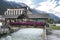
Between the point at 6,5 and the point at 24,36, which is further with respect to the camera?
the point at 6,5

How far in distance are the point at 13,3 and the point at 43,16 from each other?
590 inches

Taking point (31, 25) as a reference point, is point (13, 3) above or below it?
above

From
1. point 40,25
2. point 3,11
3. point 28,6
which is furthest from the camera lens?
point 3,11

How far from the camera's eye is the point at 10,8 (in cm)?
3853

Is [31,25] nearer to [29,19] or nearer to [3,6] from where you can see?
[29,19]

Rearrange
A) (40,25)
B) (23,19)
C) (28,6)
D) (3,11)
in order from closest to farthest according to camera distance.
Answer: (40,25) < (23,19) < (28,6) < (3,11)

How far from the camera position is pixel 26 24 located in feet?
60.0

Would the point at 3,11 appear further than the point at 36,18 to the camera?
Yes

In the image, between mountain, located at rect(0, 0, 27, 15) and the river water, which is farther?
mountain, located at rect(0, 0, 27, 15)

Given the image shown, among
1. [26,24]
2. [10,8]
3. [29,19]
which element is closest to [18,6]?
[10,8]

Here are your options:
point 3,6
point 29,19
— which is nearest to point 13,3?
point 3,6

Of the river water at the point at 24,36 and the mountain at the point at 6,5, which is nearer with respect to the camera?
the river water at the point at 24,36

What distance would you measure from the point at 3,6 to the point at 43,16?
735 inches

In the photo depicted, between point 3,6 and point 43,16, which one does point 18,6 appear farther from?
point 43,16
